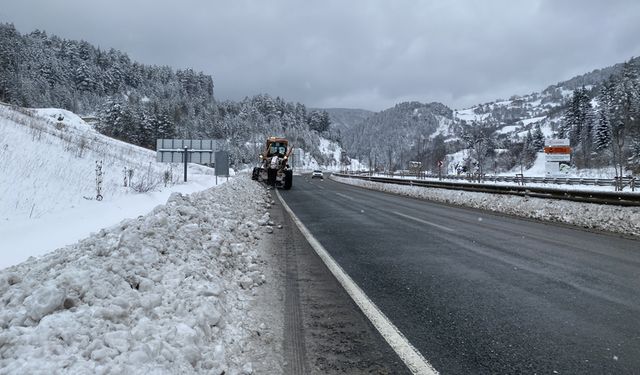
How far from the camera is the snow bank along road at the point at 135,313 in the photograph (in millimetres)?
2479

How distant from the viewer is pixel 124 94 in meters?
164

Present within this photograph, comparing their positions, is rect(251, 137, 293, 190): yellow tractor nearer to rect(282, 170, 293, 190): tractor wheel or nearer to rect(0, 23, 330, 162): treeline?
rect(282, 170, 293, 190): tractor wheel

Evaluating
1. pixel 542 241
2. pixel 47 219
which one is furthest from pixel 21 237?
pixel 542 241

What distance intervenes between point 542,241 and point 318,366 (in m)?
7.64

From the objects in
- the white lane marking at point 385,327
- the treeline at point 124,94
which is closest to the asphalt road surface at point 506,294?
the white lane marking at point 385,327

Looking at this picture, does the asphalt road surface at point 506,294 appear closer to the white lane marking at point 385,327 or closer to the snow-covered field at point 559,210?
the white lane marking at point 385,327

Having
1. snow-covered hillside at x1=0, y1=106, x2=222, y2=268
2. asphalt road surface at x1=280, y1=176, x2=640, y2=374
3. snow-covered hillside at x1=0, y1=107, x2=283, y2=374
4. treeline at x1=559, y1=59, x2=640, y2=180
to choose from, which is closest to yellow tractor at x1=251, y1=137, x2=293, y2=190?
snow-covered hillside at x1=0, y1=106, x2=222, y2=268

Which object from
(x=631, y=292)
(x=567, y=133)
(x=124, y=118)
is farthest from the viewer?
(x=567, y=133)

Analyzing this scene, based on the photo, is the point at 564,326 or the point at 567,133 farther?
the point at 567,133

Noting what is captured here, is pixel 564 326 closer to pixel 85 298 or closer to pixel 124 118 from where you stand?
pixel 85 298

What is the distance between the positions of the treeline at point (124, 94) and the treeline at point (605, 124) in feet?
291

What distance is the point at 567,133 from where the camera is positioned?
364 ft

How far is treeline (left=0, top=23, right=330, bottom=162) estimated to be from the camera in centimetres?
9681

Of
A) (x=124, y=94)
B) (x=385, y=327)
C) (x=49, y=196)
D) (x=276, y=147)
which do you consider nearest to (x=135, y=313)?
(x=385, y=327)
